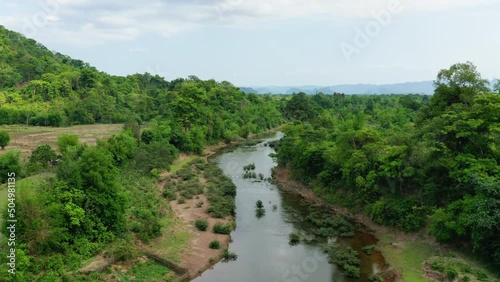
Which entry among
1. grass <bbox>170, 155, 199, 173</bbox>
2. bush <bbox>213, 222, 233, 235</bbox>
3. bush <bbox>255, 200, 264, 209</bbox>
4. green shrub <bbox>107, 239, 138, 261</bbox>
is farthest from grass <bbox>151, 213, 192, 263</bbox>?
grass <bbox>170, 155, 199, 173</bbox>

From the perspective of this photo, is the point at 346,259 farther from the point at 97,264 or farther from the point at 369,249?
the point at 97,264

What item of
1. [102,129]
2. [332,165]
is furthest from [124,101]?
[332,165]

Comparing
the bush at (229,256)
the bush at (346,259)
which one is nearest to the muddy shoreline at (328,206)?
the bush at (346,259)

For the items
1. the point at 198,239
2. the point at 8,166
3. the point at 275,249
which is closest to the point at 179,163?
the point at 8,166

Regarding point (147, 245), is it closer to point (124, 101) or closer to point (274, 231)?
point (274, 231)

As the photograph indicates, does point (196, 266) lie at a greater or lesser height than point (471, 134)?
lesser

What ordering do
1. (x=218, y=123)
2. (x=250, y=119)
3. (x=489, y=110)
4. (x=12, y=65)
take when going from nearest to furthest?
(x=489, y=110)
(x=218, y=123)
(x=250, y=119)
(x=12, y=65)
